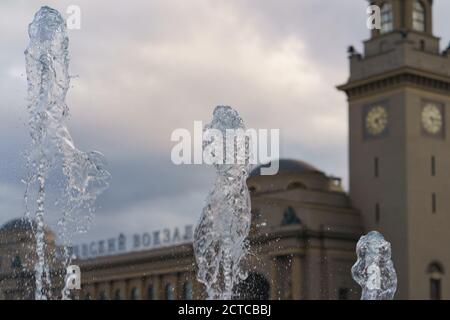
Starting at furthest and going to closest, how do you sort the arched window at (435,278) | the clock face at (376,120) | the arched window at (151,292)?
the arched window at (151,292) < the clock face at (376,120) < the arched window at (435,278)

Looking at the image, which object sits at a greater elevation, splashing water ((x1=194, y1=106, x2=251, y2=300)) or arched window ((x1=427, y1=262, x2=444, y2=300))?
arched window ((x1=427, y1=262, x2=444, y2=300))

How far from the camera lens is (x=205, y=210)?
27125mm

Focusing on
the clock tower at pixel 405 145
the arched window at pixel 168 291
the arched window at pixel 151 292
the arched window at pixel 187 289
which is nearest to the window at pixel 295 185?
the clock tower at pixel 405 145

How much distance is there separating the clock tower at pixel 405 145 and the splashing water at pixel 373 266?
29.7 meters

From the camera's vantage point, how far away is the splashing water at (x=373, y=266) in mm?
36338

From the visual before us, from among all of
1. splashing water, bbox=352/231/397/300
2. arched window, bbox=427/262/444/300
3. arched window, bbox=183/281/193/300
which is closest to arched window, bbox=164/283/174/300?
arched window, bbox=183/281/193/300

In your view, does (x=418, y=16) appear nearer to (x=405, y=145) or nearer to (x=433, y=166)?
(x=405, y=145)

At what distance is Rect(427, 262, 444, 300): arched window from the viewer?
7406cm

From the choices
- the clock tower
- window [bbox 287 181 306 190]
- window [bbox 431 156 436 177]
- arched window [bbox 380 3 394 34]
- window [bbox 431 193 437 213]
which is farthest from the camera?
window [bbox 287 181 306 190]

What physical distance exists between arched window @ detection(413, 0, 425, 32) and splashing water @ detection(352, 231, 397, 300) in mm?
37253

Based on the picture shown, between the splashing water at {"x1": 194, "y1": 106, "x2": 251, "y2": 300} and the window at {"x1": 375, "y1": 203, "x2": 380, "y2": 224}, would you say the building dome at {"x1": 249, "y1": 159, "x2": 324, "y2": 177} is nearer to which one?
the window at {"x1": 375, "y1": 203, "x2": 380, "y2": 224}

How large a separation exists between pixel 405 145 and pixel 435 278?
780 centimetres

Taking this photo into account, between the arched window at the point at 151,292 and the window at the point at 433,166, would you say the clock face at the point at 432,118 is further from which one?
the arched window at the point at 151,292

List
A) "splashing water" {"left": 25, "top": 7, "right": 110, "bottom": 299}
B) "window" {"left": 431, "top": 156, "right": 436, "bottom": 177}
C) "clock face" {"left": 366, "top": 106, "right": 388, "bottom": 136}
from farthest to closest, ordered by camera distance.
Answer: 1. "clock face" {"left": 366, "top": 106, "right": 388, "bottom": 136}
2. "window" {"left": 431, "top": 156, "right": 436, "bottom": 177}
3. "splashing water" {"left": 25, "top": 7, "right": 110, "bottom": 299}
